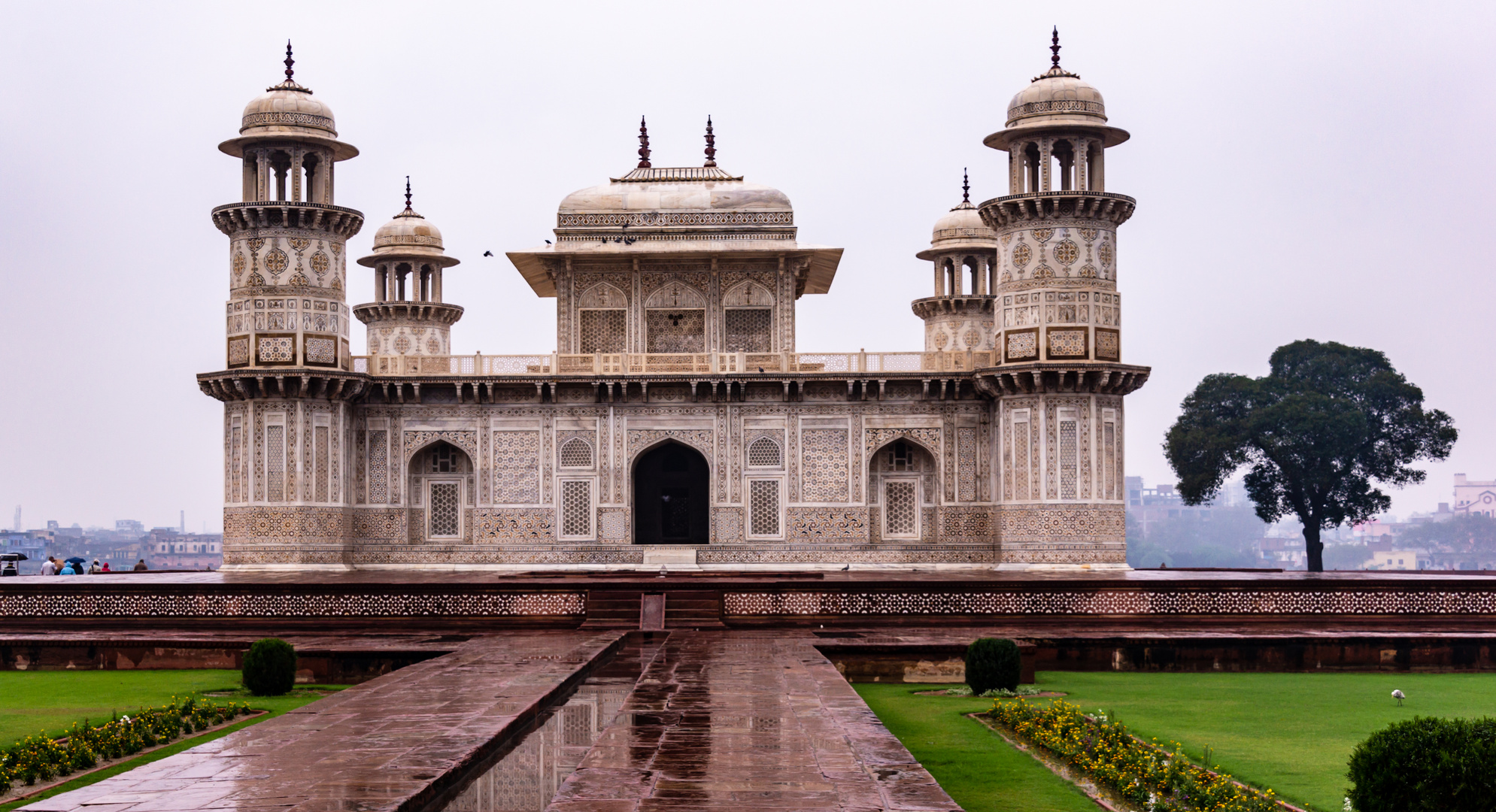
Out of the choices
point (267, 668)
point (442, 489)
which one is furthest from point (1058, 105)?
point (267, 668)

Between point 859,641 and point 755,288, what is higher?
point 755,288

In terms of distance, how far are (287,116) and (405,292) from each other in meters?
11.1

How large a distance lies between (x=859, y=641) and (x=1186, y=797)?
718cm

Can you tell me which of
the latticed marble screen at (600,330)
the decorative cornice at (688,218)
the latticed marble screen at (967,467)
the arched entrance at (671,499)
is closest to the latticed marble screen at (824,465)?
the latticed marble screen at (967,467)

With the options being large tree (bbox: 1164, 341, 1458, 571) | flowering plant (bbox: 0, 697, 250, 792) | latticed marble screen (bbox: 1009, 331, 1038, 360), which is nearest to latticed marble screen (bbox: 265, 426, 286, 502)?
latticed marble screen (bbox: 1009, 331, 1038, 360)

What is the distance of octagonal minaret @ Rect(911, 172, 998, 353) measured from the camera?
→ 33.8 meters

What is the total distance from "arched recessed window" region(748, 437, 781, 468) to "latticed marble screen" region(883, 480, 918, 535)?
2.09 meters

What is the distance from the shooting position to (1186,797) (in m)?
7.69

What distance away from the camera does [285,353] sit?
2525 centimetres

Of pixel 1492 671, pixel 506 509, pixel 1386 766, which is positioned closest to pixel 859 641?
pixel 1492 671

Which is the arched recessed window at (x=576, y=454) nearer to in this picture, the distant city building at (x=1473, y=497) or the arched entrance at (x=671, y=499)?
the arched entrance at (x=671, y=499)

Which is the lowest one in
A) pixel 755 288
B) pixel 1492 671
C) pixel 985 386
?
pixel 1492 671

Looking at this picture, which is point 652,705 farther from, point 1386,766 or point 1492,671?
point 1492,671

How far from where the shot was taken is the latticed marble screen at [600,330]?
94.5ft
